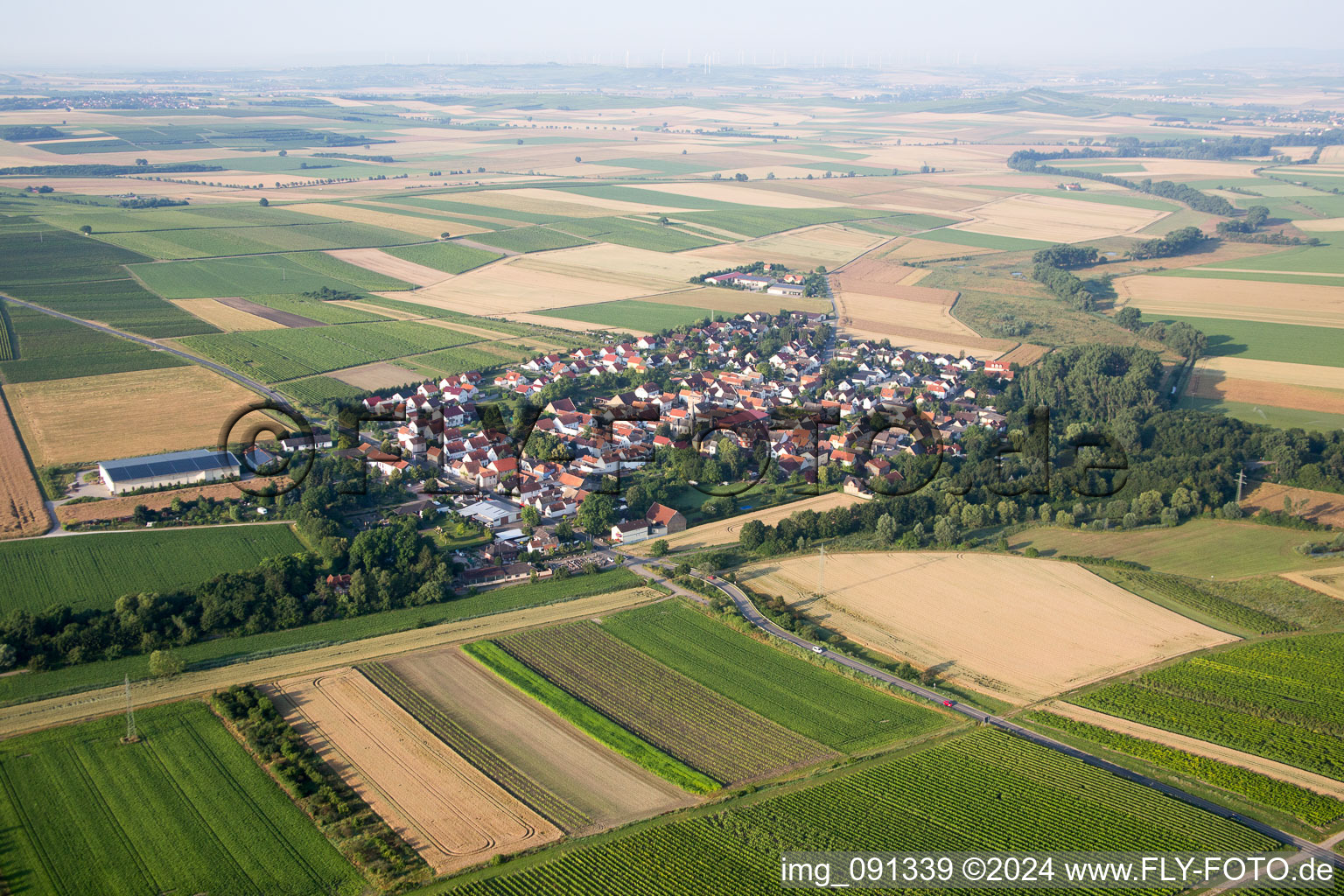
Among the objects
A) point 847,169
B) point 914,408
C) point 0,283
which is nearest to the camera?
point 914,408

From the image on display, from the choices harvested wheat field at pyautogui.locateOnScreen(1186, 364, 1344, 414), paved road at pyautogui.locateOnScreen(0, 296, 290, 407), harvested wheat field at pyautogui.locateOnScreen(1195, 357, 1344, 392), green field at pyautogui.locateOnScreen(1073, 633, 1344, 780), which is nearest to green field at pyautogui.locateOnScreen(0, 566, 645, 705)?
green field at pyautogui.locateOnScreen(1073, 633, 1344, 780)

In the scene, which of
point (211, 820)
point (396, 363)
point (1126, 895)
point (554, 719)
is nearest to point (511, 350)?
point (396, 363)

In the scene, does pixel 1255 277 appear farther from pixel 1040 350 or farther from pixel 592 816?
pixel 592 816

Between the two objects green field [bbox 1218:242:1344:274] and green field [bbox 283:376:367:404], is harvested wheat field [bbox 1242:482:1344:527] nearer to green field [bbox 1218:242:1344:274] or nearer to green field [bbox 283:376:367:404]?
green field [bbox 283:376:367:404]

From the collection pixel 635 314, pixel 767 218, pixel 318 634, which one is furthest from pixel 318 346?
pixel 767 218

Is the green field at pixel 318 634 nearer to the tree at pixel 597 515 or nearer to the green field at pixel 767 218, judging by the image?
the tree at pixel 597 515

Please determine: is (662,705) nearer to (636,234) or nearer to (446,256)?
(446,256)
